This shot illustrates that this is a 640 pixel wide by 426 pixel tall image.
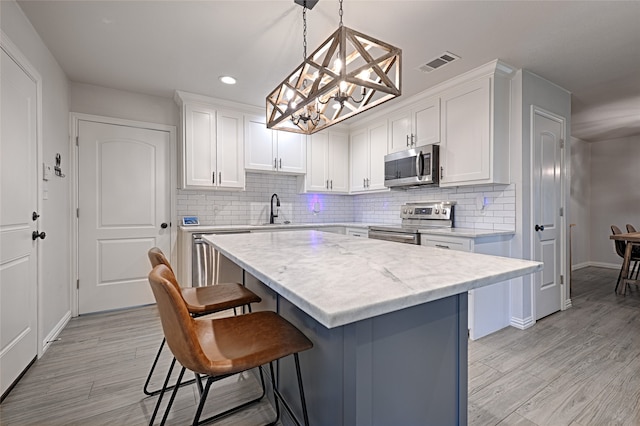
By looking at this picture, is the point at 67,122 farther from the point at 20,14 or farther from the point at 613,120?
the point at 613,120

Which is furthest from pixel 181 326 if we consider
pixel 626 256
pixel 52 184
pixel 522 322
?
pixel 626 256

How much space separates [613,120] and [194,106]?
574 centimetres

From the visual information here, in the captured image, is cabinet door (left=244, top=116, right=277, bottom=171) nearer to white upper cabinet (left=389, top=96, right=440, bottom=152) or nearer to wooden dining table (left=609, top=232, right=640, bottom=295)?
white upper cabinet (left=389, top=96, right=440, bottom=152)

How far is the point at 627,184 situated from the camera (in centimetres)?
526

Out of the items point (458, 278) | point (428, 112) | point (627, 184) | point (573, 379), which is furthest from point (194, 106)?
point (627, 184)

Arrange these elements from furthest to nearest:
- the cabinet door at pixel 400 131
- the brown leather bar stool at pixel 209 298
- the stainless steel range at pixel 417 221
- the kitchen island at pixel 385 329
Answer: the cabinet door at pixel 400 131, the stainless steel range at pixel 417 221, the brown leather bar stool at pixel 209 298, the kitchen island at pixel 385 329

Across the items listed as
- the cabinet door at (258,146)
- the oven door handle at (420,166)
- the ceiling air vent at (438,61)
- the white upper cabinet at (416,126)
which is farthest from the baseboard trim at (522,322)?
the cabinet door at (258,146)

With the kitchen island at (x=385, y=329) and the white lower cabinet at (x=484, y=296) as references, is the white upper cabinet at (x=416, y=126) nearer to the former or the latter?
the white lower cabinet at (x=484, y=296)

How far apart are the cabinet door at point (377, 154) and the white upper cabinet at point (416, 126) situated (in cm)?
15

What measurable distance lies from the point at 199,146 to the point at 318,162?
1.63 meters

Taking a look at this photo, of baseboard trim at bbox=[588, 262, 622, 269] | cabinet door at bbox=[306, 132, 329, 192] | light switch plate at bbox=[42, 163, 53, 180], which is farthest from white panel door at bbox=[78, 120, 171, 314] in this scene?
baseboard trim at bbox=[588, 262, 622, 269]

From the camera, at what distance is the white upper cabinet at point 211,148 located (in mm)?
3416

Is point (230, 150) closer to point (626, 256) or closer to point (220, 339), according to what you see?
point (220, 339)

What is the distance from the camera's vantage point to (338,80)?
132 centimetres
